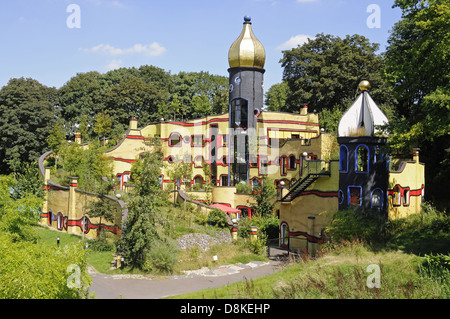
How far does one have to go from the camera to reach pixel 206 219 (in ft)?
91.8

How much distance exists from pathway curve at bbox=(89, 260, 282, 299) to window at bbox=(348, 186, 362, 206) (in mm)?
5735

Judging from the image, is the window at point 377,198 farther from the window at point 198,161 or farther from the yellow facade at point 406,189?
the window at point 198,161

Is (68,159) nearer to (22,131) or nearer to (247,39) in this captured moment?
(22,131)

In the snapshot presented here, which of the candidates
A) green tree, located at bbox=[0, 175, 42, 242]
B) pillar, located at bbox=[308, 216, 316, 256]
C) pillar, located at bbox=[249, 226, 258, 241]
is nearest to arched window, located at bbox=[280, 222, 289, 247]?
pillar, located at bbox=[308, 216, 316, 256]

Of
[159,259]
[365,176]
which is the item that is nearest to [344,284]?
[159,259]

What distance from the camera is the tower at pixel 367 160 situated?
21.4m

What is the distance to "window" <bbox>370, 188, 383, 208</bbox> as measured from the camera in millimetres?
21359

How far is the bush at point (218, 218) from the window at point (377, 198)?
33.5ft

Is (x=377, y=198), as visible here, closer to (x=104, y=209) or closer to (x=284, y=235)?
(x=284, y=235)

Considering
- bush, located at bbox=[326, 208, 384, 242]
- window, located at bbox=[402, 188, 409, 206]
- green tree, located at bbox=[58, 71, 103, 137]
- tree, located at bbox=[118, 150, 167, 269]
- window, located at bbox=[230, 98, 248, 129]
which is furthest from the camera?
green tree, located at bbox=[58, 71, 103, 137]

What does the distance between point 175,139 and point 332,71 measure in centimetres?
1722

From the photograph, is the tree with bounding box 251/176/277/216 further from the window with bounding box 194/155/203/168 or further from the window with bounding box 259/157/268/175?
the window with bounding box 194/155/203/168

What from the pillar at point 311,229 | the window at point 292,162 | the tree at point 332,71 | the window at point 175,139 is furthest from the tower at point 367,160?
the window at point 175,139
